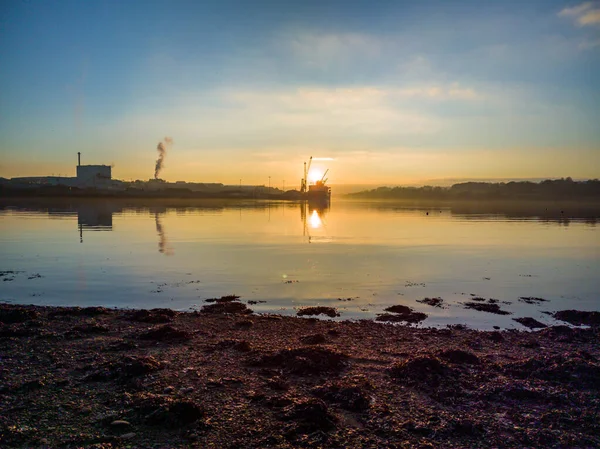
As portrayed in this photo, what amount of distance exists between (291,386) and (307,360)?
1104 millimetres

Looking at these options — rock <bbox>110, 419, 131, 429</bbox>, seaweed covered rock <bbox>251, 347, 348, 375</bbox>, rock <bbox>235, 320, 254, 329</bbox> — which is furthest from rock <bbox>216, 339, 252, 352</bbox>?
rock <bbox>110, 419, 131, 429</bbox>

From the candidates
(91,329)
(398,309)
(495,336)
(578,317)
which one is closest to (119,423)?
(91,329)

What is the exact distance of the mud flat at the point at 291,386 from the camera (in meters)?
6.94

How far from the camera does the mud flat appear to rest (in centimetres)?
694

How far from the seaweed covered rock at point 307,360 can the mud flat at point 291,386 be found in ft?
0.11

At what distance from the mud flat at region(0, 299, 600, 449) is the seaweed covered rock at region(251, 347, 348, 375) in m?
0.03

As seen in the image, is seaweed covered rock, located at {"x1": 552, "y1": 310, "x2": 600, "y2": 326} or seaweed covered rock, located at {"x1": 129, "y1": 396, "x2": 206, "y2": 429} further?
seaweed covered rock, located at {"x1": 552, "y1": 310, "x2": 600, "y2": 326}

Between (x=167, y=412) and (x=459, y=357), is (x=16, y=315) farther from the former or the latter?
(x=459, y=357)

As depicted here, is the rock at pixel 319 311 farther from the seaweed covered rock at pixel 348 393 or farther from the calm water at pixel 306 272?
the seaweed covered rock at pixel 348 393

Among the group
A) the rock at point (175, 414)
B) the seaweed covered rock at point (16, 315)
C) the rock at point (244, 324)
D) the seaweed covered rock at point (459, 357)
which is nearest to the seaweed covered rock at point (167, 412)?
the rock at point (175, 414)

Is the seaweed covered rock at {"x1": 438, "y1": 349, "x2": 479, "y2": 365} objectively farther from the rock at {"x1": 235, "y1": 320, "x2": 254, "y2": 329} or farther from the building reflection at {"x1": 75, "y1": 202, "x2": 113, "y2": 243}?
the building reflection at {"x1": 75, "y1": 202, "x2": 113, "y2": 243}

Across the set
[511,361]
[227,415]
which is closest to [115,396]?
[227,415]

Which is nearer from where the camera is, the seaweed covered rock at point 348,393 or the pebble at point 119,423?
the pebble at point 119,423

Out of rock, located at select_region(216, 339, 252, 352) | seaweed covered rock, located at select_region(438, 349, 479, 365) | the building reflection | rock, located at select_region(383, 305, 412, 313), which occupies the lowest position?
rock, located at select_region(383, 305, 412, 313)
